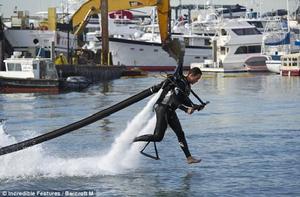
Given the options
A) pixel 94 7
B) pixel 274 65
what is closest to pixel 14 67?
pixel 94 7

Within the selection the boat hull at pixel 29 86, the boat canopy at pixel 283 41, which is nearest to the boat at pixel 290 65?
the boat canopy at pixel 283 41

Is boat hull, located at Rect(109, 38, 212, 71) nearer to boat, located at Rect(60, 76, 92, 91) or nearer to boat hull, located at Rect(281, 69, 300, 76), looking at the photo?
boat hull, located at Rect(281, 69, 300, 76)

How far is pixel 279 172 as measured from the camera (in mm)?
12969

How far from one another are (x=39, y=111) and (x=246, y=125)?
9259mm

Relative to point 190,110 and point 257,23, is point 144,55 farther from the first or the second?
point 190,110

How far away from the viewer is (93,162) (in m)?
13.3

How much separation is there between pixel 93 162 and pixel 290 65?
50.4 m

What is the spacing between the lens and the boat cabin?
139ft

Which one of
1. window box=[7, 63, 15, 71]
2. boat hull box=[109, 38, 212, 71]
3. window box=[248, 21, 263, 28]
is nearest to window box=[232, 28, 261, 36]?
window box=[248, 21, 263, 28]

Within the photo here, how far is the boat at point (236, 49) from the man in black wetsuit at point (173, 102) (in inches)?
2301

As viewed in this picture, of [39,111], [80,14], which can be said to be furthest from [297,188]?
[80,14]

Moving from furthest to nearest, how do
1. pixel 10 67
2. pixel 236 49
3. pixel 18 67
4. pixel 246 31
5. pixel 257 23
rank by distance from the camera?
pixel 257 23, pixel 246 31, pixel 236 49, pixel 10 67, pixel 18 67

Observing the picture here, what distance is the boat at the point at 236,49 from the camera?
235ft

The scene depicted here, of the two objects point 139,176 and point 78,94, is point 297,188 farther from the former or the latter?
point 78,94
